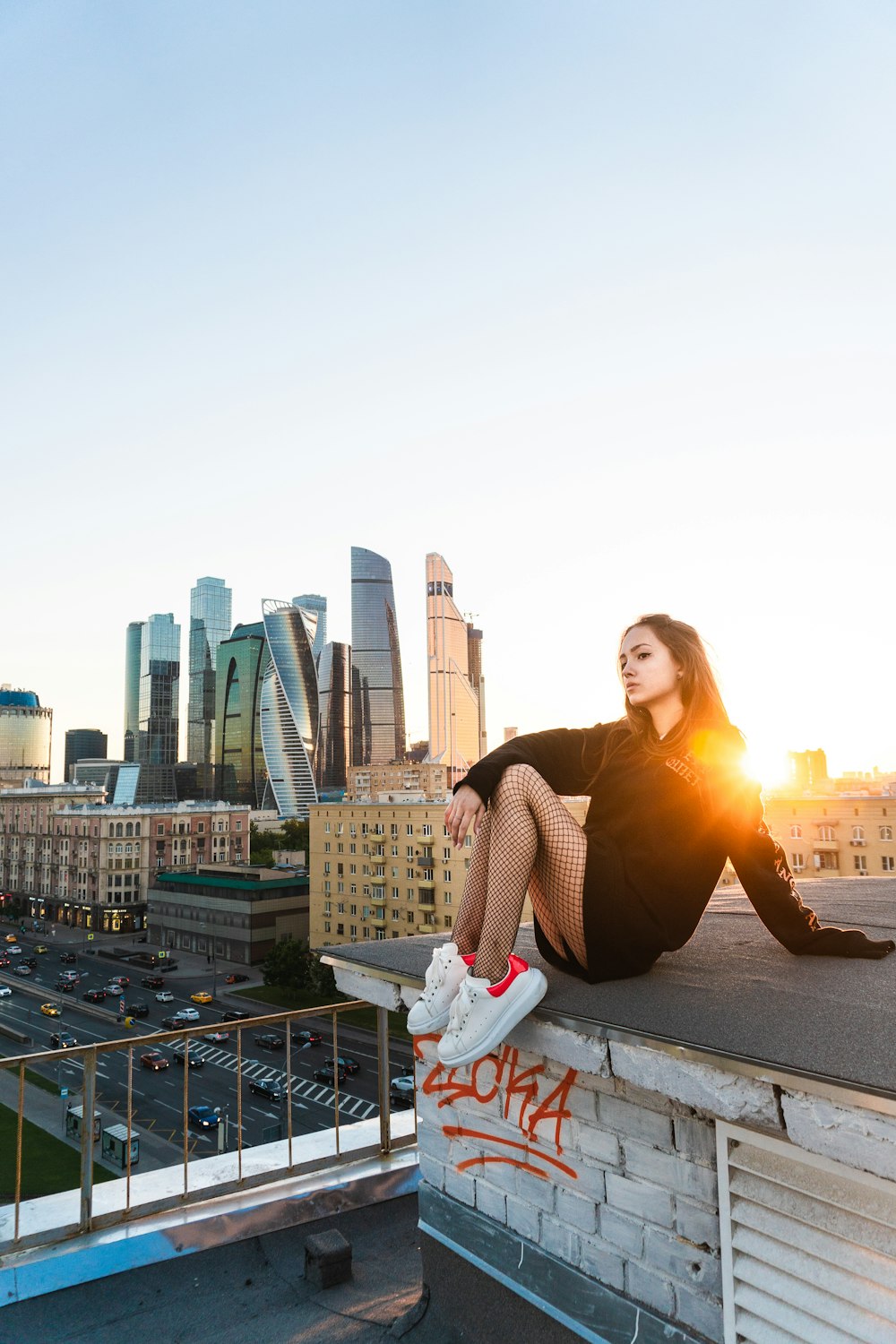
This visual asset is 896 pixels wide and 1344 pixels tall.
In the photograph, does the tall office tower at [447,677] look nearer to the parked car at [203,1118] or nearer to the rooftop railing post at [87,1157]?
the parked car at [203,1118]

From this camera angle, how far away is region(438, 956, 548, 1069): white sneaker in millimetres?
2234

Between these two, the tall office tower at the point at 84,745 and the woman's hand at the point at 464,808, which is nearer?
the woman's hand at the point at 464,808

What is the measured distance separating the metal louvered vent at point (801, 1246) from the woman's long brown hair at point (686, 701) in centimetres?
115

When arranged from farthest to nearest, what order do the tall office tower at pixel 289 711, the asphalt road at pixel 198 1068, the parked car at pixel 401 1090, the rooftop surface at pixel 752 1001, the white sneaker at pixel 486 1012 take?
the tall office tower at pixel 289 711
the parked car at pixel 401 1090
the asphalt road at pixel 198 1068
the white sneaker at pixel 486 1012
the rooftop surface at pixel 752 1001

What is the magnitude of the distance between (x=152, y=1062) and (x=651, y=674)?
100 feet

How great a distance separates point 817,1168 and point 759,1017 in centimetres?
33

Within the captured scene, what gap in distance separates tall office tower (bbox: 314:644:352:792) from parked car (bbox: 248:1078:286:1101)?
129m

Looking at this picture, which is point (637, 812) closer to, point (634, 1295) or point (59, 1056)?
point (634, 1295)

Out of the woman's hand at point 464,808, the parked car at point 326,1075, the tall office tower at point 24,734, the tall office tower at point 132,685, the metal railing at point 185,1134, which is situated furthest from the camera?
the tall office tower at point 132,685

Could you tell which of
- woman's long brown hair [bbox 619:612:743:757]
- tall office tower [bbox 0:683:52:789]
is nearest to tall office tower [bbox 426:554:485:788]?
tall office tower [bbox 0:683:52:789]

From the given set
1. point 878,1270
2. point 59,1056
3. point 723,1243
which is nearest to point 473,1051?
point 723,1243

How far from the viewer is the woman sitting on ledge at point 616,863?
2.38 meters

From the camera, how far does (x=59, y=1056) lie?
344cm

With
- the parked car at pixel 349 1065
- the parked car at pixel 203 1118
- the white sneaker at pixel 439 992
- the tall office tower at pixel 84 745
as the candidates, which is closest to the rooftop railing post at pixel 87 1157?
the white sneaker at pixel 439 992
